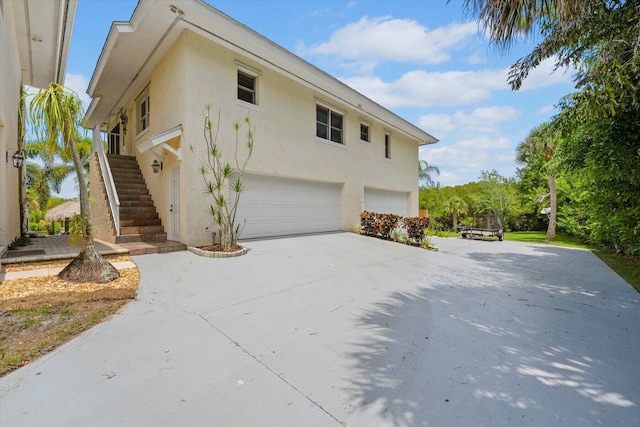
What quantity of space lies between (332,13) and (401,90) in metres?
8.14

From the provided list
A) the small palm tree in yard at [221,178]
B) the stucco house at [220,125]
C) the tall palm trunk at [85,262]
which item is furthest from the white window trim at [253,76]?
the tall palm trunk at [85,262]

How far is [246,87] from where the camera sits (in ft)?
31.1

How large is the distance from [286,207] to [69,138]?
647 centimetres

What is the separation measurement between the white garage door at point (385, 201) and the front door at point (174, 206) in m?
8.78

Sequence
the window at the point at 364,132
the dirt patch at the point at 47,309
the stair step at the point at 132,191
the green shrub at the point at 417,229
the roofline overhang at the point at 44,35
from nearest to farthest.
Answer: the dirt patch at the point at 47,309 → the roofline overhang at the point at 44,35 → the stair step at the point at 132,191 → the green shrub at the point at 417,229 → the window at the point at 364,132

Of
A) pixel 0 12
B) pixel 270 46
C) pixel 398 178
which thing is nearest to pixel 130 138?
pixel 0 12

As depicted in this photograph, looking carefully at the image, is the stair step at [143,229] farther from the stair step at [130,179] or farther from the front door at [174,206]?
the stair step at [130,179]

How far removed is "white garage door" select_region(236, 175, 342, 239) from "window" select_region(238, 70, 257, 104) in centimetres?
254

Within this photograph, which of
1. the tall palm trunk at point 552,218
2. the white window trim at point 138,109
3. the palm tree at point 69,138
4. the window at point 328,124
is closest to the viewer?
the palm tree at point 69,138

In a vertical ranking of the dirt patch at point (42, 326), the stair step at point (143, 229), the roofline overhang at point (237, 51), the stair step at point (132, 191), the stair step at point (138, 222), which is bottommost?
the dirt patch at point (42, 326)

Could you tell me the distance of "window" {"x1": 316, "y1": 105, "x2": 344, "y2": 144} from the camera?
12.0 metres

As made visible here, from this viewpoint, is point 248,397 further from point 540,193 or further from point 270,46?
point 540,193

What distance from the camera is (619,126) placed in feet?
16.9

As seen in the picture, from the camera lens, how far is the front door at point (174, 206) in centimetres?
839
